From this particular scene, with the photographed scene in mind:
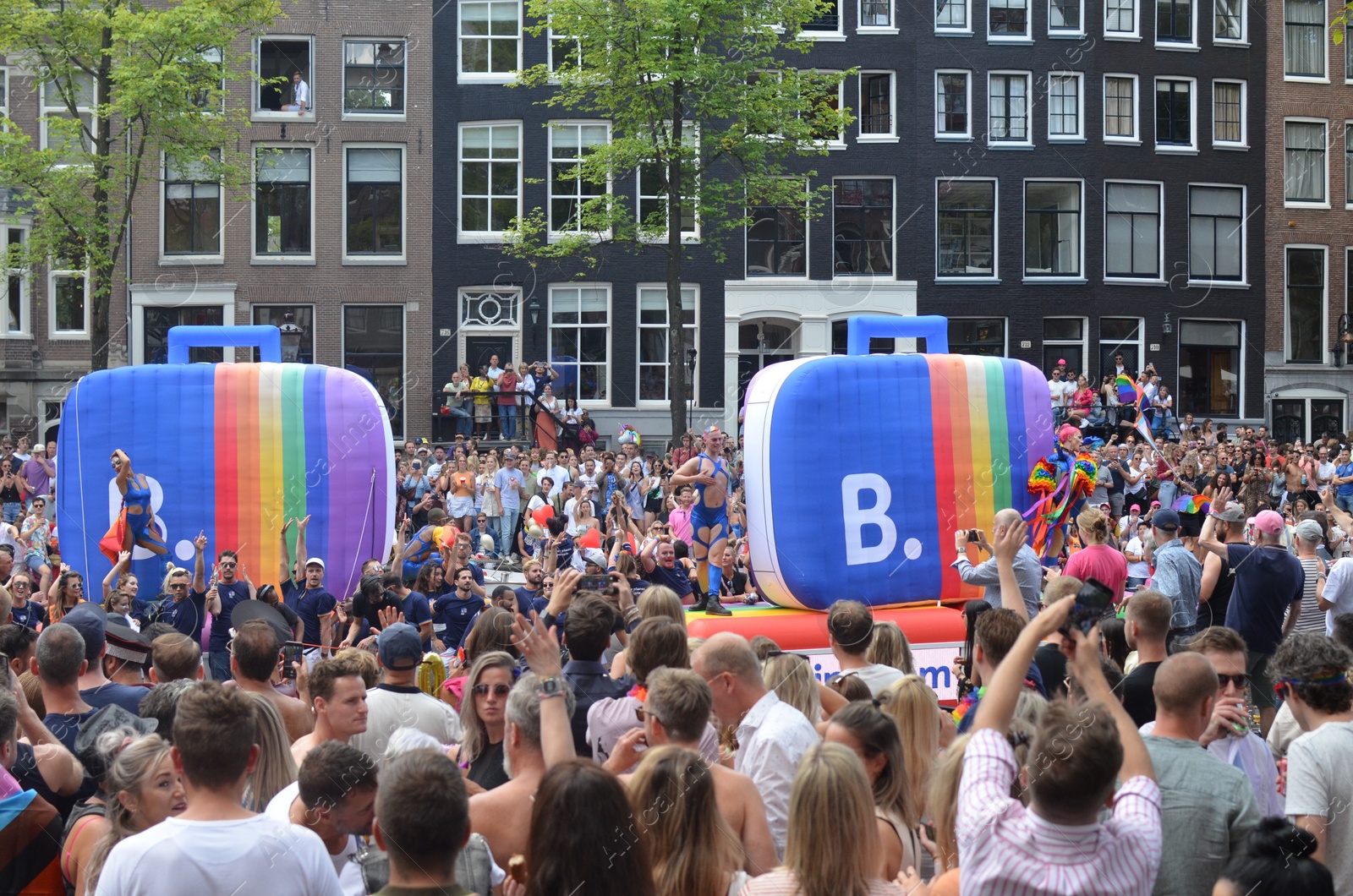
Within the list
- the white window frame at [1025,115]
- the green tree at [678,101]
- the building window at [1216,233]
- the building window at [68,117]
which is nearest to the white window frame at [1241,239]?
the building window at [1216,233]

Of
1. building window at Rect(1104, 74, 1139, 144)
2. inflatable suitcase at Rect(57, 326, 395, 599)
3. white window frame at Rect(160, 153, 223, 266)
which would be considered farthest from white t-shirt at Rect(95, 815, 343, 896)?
building window at Rect(1104, 74, 1139, 144)

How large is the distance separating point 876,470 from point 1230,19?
23.6 m

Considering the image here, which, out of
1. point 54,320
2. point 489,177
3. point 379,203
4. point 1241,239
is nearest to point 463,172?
point 489,177

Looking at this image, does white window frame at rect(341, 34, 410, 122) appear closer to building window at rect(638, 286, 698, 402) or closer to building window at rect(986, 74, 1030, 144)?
building window at rect(638, 286, 698, 402)

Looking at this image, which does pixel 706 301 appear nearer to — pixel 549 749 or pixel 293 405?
pixel 293 405

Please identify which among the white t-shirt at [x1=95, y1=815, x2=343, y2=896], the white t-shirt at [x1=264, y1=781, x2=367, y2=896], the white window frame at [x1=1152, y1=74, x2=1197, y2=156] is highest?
the white window frame at [x1=1152, y1=74, x2=1197, y2=156]

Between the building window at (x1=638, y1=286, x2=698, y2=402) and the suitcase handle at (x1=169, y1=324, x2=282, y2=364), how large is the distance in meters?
14.8

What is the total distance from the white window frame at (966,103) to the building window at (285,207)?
1287 centimetres

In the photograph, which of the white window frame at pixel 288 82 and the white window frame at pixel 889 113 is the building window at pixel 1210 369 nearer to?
the white window frame at pixel 889 113

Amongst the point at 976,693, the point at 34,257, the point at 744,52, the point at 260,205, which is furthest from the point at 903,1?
the point at 976,693

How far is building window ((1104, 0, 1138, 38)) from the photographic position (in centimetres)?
A: 2875

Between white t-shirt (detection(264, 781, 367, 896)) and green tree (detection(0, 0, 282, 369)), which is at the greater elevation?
green tree (detection(0, 0, 282, 369))

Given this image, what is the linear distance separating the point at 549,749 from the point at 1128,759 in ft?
5.13

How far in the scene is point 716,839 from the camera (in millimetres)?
3562
